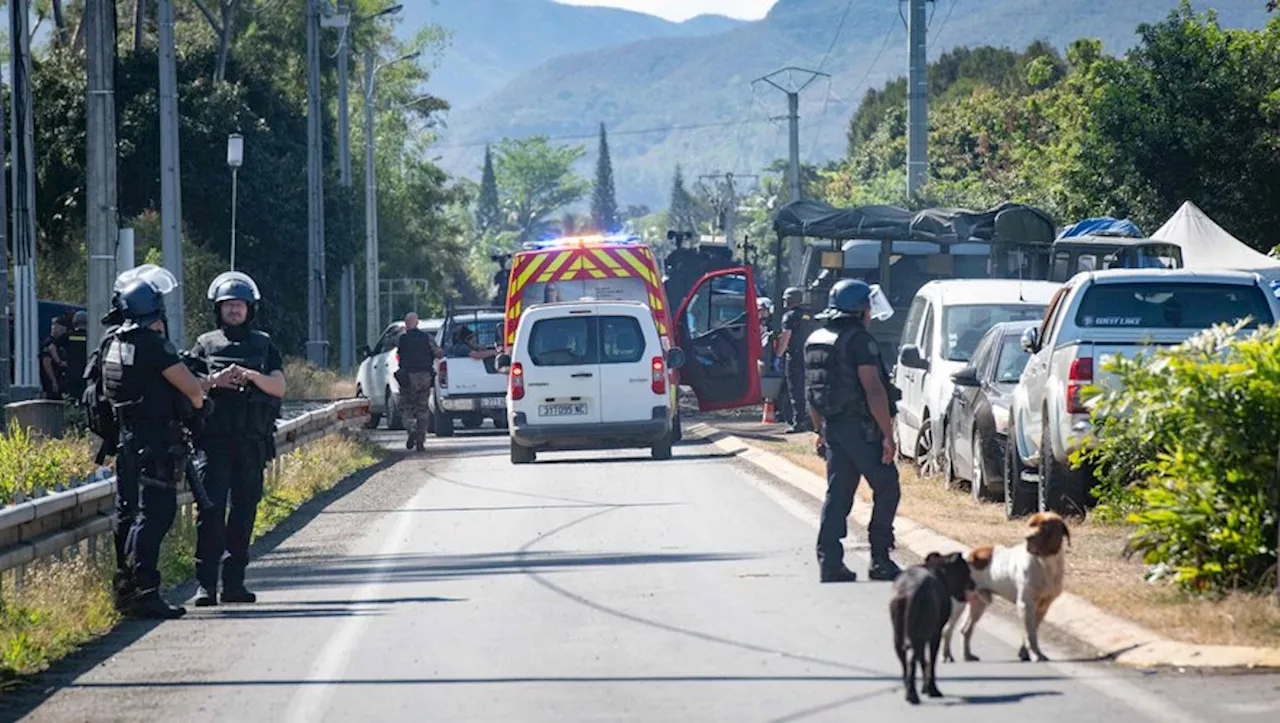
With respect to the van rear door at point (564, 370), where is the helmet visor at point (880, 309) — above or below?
above

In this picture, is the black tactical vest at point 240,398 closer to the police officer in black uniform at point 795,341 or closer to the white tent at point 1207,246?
the police officer in black uniform at point 795,341

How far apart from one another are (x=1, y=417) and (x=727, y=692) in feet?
49.5

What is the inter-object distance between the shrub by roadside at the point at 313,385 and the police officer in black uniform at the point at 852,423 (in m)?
33.7

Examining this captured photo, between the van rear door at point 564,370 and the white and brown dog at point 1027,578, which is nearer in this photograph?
the white and brown dog at point 1027,578

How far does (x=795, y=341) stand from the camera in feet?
92.5

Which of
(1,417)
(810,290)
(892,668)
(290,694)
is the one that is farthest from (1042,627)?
(810,290)

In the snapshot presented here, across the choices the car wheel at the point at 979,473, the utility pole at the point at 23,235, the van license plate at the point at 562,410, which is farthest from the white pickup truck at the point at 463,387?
the car wheel at the point at 979,473

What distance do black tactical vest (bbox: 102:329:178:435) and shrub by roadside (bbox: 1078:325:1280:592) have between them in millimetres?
5065

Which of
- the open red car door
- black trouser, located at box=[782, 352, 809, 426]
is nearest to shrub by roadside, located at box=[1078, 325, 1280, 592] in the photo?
black trouser, located at box=[782, 352, 809, 426]

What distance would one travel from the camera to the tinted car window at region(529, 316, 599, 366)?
2594 cm

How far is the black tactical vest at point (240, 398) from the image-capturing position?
43.1 feet

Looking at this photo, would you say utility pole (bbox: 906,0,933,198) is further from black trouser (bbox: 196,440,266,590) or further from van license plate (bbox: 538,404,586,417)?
black trouser (bbox: 196,440,266,590)

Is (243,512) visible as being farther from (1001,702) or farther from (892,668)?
(1001,702)

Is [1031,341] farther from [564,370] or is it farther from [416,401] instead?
[416,401]
